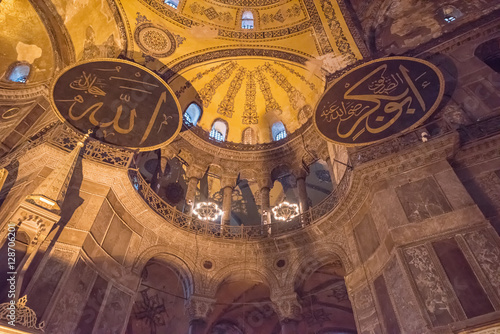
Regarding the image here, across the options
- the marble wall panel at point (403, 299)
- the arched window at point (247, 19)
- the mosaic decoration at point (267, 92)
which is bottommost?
the marble wall panel at point (403, 299)

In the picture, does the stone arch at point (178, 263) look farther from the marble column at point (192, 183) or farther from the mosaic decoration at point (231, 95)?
the mosaic decoration at point (231, 95)

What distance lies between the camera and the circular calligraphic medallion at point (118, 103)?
27.8ft

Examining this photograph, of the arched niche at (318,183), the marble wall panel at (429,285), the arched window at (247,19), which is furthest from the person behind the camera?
the arched niche at (318,183)

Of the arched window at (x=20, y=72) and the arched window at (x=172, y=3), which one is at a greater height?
the arched window at (x=172, y=3)

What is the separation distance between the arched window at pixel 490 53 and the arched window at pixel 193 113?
8.92m

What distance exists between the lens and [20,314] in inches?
195

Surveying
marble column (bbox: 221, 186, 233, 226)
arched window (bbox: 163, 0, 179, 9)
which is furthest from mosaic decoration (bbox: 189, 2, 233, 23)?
marble column (bbox: 221, 186, 233, 226)

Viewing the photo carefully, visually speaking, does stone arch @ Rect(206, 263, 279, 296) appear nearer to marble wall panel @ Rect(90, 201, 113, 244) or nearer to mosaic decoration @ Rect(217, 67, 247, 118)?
marble wall panel @ Rect(90, 201, 113, 244)

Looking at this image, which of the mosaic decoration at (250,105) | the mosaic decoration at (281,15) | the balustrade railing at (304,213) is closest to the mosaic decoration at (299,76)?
the mosaic decoration at (250,105)

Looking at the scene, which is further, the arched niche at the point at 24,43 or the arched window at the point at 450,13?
the arched niche at the point at 24,43

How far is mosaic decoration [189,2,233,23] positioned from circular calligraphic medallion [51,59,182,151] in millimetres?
3904

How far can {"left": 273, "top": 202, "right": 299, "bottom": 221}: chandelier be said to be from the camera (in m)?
10.1

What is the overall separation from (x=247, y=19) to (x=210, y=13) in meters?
1.45

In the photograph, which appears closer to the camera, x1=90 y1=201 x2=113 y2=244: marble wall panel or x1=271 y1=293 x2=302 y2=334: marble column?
x1=90 y1=201 x2=113 y2=244: marble wall panel
